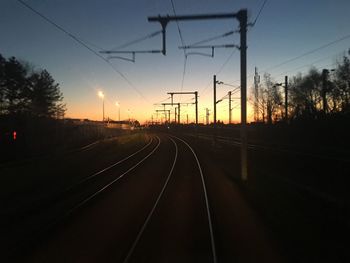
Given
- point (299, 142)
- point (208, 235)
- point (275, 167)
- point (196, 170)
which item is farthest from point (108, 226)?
point (299, 142)

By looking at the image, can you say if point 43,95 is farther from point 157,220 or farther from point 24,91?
point 157,220

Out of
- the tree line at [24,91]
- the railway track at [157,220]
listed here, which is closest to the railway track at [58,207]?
the railway track at [157,220]

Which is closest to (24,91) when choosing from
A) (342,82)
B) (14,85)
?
(14,85)

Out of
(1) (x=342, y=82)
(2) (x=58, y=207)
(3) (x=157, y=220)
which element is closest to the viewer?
(3) (x=157, y=220)

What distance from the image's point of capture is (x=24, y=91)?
79250mm

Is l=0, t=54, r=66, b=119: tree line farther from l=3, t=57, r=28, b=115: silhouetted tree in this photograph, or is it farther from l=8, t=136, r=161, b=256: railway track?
l=8, t=136, r=161, b=256: railway track

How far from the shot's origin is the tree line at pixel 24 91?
2904 inches

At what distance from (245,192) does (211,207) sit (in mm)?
4001

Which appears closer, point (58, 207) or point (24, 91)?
point (58, 207)

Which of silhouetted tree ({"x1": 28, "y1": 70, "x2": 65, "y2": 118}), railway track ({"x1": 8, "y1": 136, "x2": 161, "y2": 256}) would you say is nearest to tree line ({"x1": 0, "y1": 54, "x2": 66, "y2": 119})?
silhouetted tree ({"x1": 28, "y1": 70, "x2": 65, "y2": 118})

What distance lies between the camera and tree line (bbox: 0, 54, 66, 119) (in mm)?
73750

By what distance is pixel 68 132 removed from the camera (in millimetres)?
55562

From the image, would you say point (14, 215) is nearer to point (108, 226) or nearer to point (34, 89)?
point (108, 226)

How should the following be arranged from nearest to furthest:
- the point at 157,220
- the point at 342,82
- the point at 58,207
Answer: the point at 157,220, the point at 58,207, the point at 342,82
